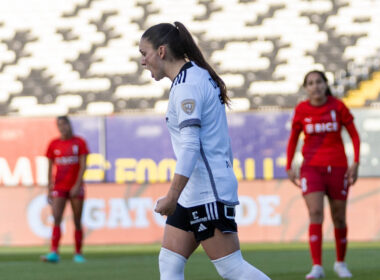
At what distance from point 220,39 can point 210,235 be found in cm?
1897

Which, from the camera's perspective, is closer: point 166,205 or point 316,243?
point 166,205

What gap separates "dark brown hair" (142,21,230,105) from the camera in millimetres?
4414

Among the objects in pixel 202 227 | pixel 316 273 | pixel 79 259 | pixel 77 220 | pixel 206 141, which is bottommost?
pixel 79 259

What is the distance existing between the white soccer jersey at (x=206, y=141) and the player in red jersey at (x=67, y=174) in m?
8.42

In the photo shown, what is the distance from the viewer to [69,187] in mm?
12805

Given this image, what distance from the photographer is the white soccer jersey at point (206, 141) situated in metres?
4.24

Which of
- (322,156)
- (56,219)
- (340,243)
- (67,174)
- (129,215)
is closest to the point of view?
(322,156)

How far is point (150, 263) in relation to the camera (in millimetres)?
11828

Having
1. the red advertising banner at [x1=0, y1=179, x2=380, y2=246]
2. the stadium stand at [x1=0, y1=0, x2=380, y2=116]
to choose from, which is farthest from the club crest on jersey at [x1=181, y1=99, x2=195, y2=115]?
the stadium stand at [x1=0, y1=0, x2=380, y2=116]

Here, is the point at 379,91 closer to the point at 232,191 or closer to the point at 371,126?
the point at 371,126

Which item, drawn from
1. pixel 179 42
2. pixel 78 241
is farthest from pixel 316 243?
pixel 78 241

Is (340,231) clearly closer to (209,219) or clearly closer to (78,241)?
(78,241)

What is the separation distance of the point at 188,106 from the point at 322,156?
16.1ft

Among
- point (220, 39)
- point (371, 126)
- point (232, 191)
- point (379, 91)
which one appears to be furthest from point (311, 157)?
point (220, 39)
